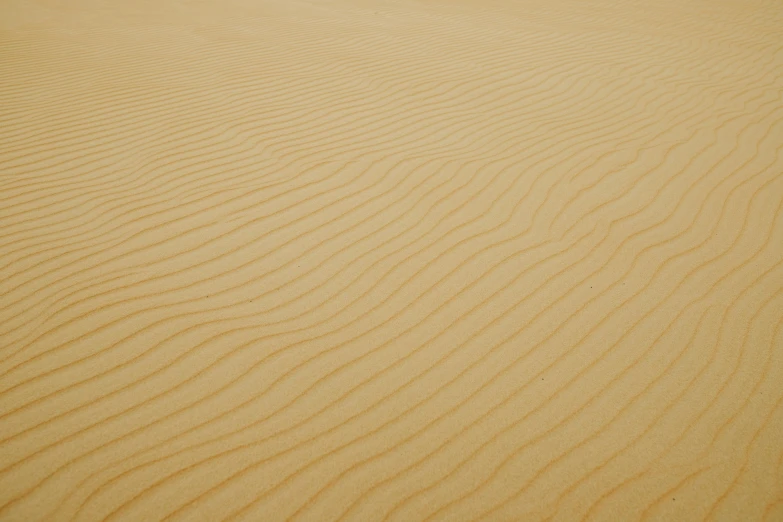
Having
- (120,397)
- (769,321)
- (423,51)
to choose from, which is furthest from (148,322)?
(423,51)

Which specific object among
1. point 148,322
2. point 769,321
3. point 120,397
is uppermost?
point 148,322

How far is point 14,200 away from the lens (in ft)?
12.3

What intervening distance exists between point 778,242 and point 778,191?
79 cm

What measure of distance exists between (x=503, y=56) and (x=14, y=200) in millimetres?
6040

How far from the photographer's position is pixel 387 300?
3004mm

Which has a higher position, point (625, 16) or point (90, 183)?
point (625, 16)

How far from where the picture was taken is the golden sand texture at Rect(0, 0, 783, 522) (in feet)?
7.16

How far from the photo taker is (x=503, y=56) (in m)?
6.83

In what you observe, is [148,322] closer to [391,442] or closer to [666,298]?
[391,442]

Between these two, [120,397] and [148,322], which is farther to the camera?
[148,322]

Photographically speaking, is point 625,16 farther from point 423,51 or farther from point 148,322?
point 148,322

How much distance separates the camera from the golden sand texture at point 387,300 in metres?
2.18

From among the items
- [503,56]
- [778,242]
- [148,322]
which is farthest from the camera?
[503,56]

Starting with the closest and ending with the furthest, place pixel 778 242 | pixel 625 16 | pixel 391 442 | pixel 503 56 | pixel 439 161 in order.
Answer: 1. pixel 391 442
2. pixel 778 242
3. pixel 439 161
4. pixel 503 56
5. pixel 625 16
